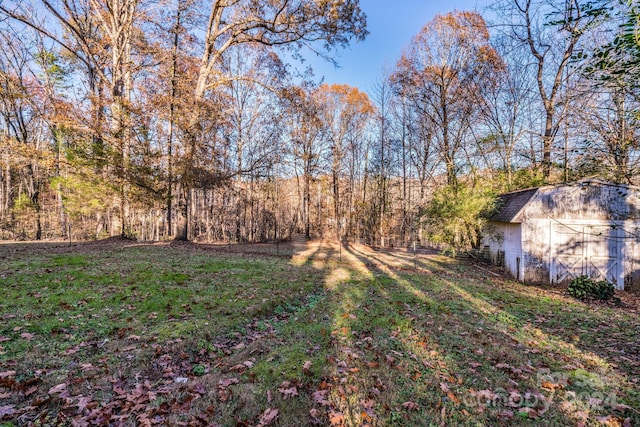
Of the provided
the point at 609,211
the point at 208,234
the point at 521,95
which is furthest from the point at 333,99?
the point at 609,211

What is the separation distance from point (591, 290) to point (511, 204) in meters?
4.40

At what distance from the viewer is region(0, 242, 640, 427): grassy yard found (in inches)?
104

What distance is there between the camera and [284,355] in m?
3.68

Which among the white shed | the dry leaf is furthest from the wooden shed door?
the dry leaf

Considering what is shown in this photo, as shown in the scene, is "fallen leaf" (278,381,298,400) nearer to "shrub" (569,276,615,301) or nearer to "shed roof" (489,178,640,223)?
"shrub" (569,276,615,301)

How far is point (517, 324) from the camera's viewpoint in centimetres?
560

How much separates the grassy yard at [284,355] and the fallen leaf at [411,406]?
23mm

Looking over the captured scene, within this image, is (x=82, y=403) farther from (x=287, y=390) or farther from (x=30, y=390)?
(x=287, y=390)

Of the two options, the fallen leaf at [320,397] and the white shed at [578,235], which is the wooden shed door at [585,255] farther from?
the fallen leaf at [320,397]

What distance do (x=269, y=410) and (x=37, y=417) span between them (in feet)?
6.15

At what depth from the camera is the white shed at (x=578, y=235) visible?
1055cm

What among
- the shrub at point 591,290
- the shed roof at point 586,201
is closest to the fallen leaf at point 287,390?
the shrub at point 591,290

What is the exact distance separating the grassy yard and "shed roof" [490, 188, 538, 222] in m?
4.93

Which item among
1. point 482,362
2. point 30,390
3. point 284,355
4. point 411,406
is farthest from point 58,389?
point 482,362
